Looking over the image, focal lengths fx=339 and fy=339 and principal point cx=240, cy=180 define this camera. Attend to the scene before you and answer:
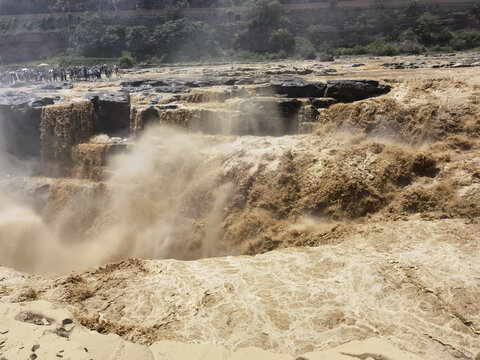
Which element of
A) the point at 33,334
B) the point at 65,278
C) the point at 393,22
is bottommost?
the point at 65,278

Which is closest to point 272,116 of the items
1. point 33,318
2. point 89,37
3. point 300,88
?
point 300,88

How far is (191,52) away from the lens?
36.0 m

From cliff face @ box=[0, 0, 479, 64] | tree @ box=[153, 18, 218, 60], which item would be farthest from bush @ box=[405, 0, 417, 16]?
tree @ box=[153, 18, 218, 60]

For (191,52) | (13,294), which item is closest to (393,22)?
(191,52)

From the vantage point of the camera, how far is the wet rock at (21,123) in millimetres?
12336

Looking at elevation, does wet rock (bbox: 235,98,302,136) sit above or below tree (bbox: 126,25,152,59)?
below

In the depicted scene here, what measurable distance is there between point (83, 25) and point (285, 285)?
44.3m

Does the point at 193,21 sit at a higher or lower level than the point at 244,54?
higher

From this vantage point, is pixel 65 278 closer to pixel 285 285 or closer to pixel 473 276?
pixel 285 285

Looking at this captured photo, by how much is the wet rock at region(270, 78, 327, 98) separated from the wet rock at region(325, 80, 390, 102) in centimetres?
27

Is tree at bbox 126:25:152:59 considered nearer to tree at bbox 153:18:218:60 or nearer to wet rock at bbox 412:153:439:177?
tree at bbox 153:18:218:60

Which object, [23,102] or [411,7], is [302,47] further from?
[23,102]

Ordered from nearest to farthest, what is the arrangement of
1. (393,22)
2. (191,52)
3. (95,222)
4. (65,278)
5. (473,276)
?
1. (473,276)
2. (65,278)
3. (95,222)
4. (393,22)
5. (191,52)

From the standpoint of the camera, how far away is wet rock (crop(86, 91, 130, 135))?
472 inches
